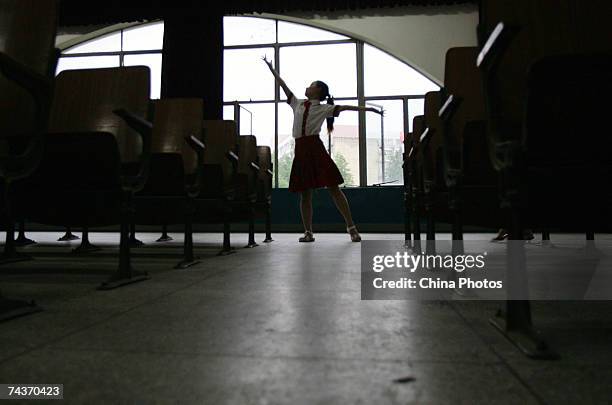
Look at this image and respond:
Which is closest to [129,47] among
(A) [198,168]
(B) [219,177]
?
(B) [219,177]

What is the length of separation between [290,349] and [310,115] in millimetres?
3022

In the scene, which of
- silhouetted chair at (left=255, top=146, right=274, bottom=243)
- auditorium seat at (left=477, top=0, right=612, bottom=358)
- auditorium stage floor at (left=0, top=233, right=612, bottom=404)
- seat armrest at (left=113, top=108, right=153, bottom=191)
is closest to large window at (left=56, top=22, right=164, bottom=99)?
silhouetted chair at (left=255, top=146, right=274, bottom=243)

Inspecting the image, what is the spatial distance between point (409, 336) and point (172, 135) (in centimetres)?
213

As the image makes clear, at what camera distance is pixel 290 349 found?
86 centimetres

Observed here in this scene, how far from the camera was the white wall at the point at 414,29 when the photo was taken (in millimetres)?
8031

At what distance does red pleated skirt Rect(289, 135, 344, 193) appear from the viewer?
3.60m

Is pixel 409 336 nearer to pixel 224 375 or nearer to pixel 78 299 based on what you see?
pixel 224 375

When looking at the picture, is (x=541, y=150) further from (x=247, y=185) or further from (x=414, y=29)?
(x=414, y=29)

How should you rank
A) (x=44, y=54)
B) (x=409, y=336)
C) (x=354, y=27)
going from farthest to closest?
(x=354, y=27) < (x=44, y=54) < (x=409, y=336)

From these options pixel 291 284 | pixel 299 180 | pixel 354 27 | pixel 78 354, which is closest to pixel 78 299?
pixel 78 354

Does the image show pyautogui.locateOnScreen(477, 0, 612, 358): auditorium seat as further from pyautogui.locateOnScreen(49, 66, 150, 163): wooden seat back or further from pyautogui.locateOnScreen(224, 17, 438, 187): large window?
pyautogui.locateOnScreen(224, 17, 438, 187): large window

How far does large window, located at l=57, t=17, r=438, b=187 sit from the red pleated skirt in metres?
4.11

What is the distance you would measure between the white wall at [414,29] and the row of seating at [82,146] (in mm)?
6406

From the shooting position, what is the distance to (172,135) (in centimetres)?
264
